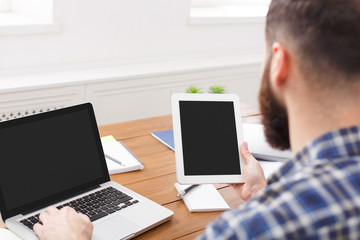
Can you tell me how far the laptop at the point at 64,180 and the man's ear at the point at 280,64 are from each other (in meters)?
0.54

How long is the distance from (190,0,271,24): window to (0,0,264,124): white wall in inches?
2.1

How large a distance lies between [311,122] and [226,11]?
9.50 ft

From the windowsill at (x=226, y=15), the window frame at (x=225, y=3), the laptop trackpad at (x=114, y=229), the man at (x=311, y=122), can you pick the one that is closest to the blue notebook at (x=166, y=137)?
the laptop trackpad at (x=114, y=229)

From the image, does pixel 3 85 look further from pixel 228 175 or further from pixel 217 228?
pixel 217 228

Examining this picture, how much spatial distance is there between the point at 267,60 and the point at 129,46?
7.03 feet

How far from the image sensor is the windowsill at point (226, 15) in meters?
3.27

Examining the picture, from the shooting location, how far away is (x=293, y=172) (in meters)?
0.85

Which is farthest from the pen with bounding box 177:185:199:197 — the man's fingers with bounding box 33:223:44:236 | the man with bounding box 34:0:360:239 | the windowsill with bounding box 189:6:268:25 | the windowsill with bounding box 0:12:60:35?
the windowsill with bounding box 189:6:268:25

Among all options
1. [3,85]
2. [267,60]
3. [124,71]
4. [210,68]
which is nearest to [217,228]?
[267,60]

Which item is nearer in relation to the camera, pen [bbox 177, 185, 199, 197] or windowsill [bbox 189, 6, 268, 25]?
pen [bbox 177, 185, 199, 197]

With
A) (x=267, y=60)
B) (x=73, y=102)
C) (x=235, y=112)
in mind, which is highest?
(x=267, y=60)

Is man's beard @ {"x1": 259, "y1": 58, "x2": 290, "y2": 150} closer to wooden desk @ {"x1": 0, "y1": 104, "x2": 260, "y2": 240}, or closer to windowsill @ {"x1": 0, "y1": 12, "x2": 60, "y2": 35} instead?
wooden desk @ {"x1": 0, "y1": 104, "x2": 260, "y2": 240}

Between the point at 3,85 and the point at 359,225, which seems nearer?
the point at 359,225

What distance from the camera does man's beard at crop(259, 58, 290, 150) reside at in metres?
0.95
